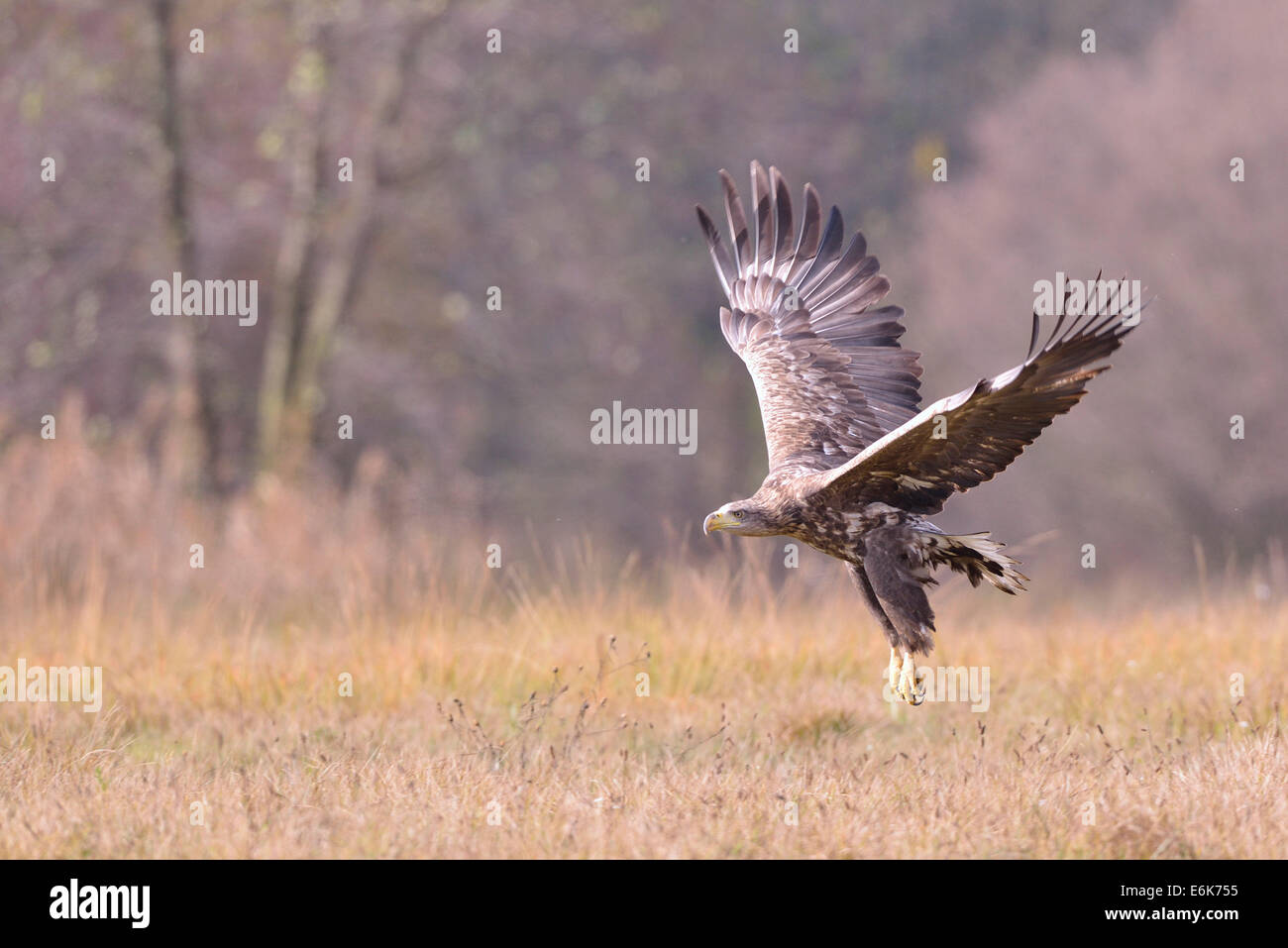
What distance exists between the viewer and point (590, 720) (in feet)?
24.6

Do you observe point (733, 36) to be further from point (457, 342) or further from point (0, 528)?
point (0, 528)

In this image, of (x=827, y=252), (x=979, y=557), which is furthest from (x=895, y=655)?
(x=827, y=252)

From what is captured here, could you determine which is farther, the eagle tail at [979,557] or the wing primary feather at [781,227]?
the wing primary feather at [781,227]

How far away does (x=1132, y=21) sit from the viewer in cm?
2483

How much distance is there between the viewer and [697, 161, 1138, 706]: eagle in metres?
6.20

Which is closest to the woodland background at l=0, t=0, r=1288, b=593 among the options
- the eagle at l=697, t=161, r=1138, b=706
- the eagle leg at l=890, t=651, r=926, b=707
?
the eagle at l=697, t=161, r=1138, b=706

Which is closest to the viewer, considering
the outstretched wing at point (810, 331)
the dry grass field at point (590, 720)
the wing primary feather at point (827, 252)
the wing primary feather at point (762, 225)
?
the dry grass field at point (590, 720)

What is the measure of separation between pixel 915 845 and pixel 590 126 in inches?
597

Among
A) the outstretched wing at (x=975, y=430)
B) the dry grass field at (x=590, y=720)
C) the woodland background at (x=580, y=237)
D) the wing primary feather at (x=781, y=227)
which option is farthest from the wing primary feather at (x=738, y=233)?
the woodland background at (x=580, y=237)

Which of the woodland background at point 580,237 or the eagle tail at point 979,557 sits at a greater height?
the woodland background at point 580,237

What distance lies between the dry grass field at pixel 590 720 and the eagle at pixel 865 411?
766 millimetres

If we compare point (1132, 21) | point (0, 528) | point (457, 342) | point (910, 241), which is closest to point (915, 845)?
point (0, 528)

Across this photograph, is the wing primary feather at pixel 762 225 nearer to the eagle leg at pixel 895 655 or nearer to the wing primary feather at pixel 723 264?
the wing primary feather at pixel 723 264

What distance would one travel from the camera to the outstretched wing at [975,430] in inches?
236
